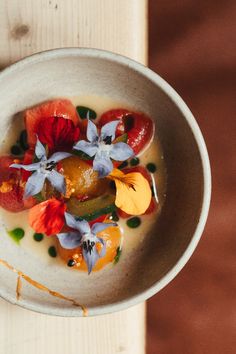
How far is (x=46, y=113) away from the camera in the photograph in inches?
28.5

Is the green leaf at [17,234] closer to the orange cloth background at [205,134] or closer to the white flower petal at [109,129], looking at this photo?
the white flower petal at [109,129]

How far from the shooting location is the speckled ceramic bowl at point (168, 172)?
67 cm

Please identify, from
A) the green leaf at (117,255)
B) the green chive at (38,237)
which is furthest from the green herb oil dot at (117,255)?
the green chive at (38,237)

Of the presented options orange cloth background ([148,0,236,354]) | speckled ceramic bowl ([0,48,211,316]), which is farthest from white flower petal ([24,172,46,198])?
orange cloth background ([148,0,236,354])

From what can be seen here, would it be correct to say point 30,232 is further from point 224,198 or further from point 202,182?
point 224,198

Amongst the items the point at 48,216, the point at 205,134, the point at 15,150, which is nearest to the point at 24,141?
the point at 15,150

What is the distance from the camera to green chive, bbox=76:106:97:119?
0.76 metres

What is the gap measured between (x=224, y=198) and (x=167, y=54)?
30cm

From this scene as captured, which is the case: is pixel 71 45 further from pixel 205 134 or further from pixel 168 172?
pixel 205 134

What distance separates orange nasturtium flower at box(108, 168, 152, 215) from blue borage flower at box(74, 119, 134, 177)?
26 mm

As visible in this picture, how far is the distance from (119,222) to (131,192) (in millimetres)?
82

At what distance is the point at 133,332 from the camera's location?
786 millimetres

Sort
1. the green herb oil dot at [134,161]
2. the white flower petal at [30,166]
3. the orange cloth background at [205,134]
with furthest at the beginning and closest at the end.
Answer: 1. the orange cloth background at [205,134]
2. the green herb oil dot at [134,161]
3. the white flower petal at [30,166]

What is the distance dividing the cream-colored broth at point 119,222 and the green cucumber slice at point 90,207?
0.05m
